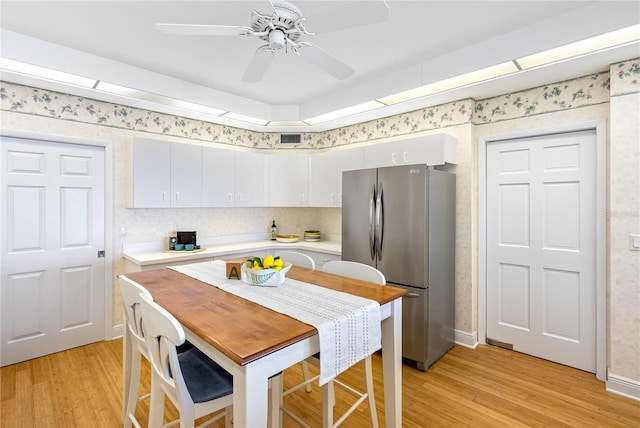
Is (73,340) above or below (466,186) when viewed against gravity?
below

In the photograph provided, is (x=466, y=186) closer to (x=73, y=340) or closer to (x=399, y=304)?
(x=399, y=304)

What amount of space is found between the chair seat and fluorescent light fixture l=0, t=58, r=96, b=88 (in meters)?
2.57

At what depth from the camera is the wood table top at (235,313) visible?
117 cm

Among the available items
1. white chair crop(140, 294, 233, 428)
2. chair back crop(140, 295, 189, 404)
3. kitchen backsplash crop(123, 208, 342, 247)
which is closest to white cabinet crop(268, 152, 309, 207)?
kitchen backsplash crop(123, 208, 342, 247)

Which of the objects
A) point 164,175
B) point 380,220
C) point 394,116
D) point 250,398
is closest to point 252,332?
point 250,398

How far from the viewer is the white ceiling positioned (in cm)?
208

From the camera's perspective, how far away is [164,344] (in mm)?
1315

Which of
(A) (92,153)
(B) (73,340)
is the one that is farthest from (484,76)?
(B) (73,340)

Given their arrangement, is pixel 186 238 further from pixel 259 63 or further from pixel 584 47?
pixel 584 47

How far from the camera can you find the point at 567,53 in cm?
239

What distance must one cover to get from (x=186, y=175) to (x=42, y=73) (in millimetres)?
1456

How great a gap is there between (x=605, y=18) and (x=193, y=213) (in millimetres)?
4089

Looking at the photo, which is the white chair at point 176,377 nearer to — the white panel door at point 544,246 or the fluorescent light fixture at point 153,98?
the fluorescent light fixture at point 153,98

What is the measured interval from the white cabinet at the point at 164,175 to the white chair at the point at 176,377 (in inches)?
88.0
